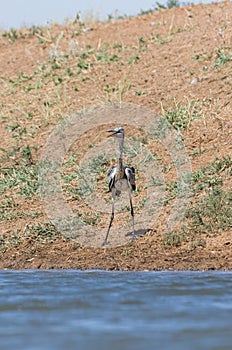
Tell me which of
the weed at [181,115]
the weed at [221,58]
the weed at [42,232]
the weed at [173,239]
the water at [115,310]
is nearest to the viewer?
the water at [115,310]

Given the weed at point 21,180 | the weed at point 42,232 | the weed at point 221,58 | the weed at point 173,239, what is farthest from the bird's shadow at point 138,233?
the weed at point 221,58

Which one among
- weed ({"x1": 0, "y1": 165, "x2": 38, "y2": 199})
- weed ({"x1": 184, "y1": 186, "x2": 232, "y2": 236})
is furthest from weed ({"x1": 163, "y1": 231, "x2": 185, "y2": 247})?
weed ({"x1": 0, "y1": 165, "x2": 38, "y2": 199})

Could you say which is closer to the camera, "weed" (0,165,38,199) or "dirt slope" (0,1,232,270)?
"dirt slope" (0,1,232,270)

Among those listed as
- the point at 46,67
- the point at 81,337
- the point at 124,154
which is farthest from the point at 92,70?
the point at 81,337

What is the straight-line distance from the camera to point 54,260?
39.2 ft

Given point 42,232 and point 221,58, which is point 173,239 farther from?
point 221,58

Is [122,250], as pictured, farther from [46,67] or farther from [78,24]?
[78,24]

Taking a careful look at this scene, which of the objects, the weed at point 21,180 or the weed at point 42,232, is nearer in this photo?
the weed at point 42,232

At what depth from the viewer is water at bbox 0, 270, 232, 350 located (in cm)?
690

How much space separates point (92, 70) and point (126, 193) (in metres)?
6.71

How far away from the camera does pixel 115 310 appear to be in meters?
8.30

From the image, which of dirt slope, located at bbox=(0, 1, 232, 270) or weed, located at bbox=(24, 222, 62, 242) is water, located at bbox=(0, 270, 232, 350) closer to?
dirt slope, located at bbox=(0, 1, 232, 270)

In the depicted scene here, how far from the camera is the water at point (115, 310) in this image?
272 inches

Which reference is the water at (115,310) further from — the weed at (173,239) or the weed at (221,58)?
the weed at (221,58)
